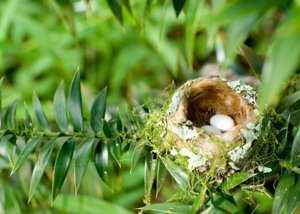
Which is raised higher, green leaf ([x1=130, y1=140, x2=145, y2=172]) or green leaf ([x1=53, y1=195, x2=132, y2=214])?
green leaf ([x1=130, y1=140, x2=145, y2=172])

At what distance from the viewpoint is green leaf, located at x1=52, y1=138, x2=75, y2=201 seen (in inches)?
45.7

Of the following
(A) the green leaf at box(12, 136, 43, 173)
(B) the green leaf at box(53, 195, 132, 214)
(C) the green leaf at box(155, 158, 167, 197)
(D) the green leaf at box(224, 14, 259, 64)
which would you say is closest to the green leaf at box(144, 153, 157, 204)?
(C) the green leaf at box(155, 158, 167, 197)

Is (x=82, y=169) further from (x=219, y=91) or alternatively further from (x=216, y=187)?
(x=219, y=91)

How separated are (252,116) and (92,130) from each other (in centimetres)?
35

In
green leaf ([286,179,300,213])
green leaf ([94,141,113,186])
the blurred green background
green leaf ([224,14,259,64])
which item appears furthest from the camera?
the blurred green background


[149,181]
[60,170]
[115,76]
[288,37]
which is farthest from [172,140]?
[115,76]

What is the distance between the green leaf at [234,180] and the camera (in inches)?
40.8

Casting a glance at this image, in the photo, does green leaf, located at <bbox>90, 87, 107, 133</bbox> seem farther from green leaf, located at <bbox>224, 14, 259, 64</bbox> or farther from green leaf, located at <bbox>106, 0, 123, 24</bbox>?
green leaf, located at <bbox>224, 14, 259, 64</bbox>

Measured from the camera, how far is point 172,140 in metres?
1.23

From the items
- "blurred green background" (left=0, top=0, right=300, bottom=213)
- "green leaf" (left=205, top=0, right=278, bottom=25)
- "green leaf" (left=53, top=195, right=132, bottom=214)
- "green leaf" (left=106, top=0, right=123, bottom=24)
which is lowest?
"green leaf" (left=53, top=195, right=132, bottom=214)

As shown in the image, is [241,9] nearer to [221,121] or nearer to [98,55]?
[221,121]

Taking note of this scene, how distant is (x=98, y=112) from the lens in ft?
4.12

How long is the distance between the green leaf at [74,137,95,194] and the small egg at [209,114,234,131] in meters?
0.34

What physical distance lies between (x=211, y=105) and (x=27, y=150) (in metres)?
0.58
